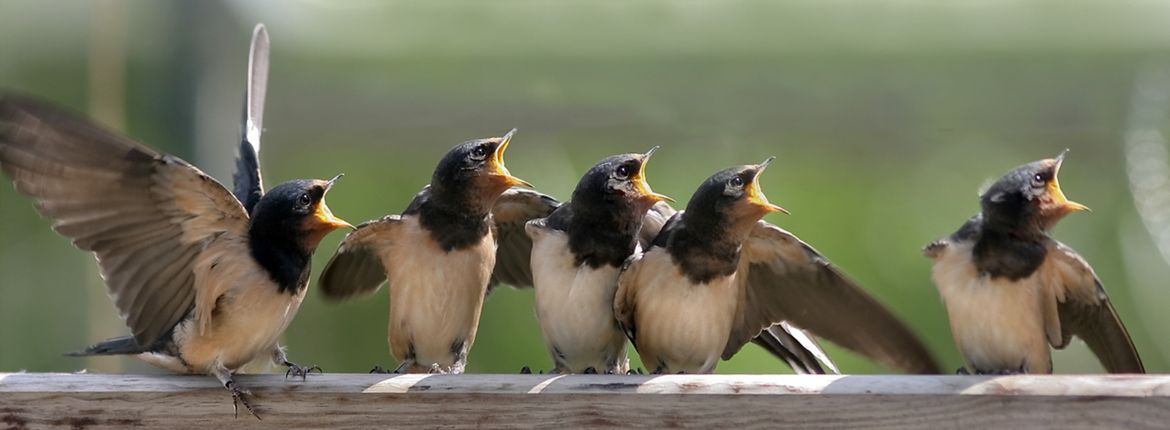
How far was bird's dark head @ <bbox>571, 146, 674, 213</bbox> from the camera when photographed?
3527 mm

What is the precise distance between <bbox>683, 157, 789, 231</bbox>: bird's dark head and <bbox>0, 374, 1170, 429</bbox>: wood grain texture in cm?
65

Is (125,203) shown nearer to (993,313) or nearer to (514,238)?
(514,238)

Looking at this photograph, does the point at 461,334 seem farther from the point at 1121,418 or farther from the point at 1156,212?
the point at 1156,212

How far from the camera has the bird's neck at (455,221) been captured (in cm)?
368

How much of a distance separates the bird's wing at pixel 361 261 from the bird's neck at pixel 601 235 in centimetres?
51

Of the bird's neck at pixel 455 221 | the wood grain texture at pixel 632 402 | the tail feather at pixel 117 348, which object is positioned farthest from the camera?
the bird's neck at pixel 455 221

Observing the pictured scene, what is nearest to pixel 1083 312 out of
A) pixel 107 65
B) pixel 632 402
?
pixel 632 402

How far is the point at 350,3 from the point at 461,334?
210 centimetres

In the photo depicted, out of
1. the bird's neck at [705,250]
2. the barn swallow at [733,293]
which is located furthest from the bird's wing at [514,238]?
the bird's neck at [705,250]

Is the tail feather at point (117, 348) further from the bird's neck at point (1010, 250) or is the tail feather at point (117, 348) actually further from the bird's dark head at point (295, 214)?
the bird's neck at point (1010, 250)

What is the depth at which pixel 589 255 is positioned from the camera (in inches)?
142

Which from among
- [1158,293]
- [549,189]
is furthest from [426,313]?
[1158,293]

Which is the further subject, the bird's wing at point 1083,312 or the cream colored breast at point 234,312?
the bird's wing at point 1083,312

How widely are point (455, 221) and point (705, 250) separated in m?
0.68
